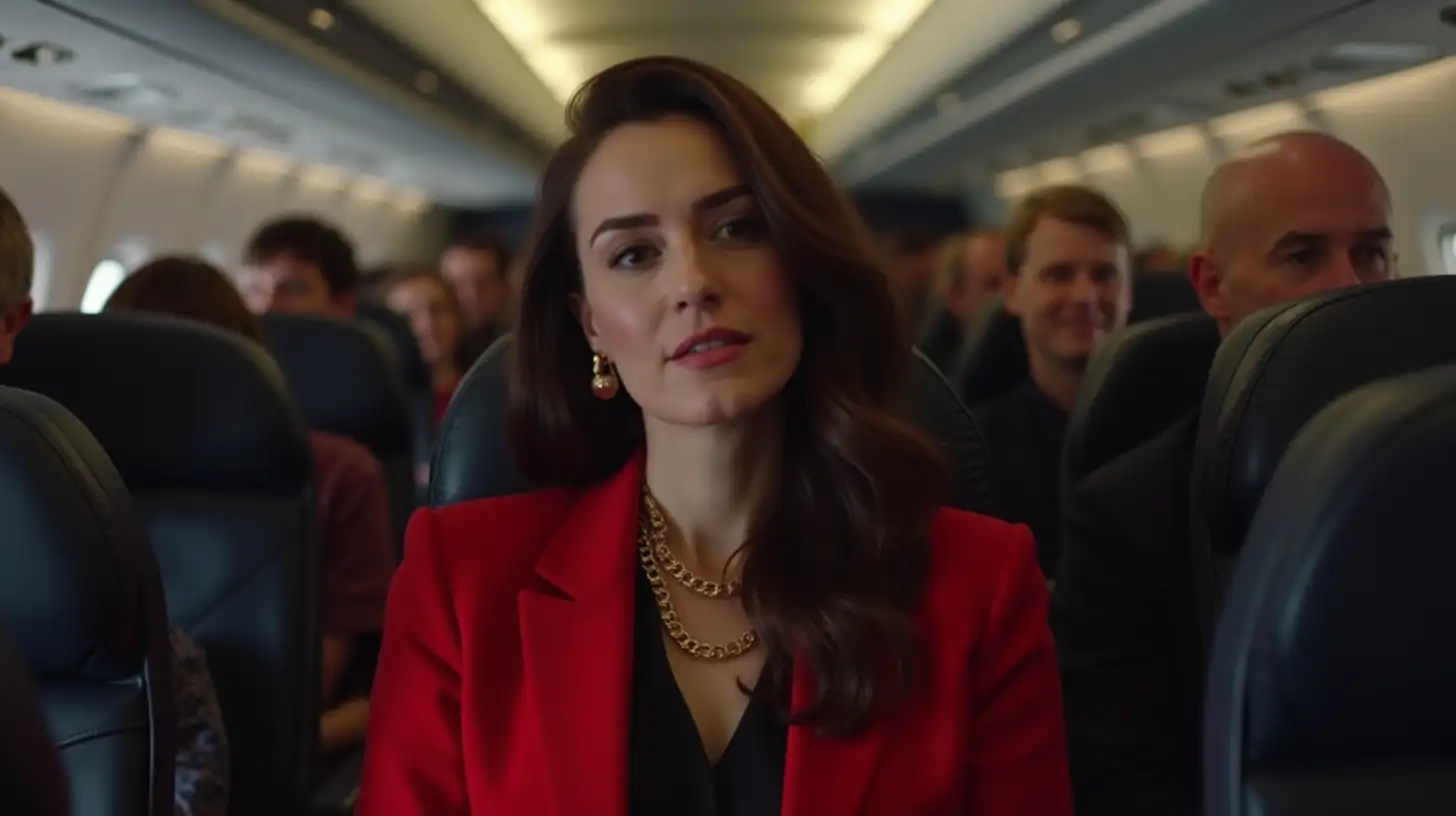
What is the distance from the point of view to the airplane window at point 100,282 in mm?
6039

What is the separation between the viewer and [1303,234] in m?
2.35

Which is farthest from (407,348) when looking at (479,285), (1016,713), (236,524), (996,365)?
(1016,713)

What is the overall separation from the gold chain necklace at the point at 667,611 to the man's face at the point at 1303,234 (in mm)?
1136

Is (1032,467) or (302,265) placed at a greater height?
(302,265)

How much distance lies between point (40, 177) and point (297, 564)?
3.81 metres

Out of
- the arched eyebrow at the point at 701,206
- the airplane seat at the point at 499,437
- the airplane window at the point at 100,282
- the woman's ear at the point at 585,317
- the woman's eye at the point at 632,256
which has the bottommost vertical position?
the airplane seat at the point at 499,437

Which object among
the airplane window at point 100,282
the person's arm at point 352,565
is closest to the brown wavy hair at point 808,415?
the person's arm at point 352,565

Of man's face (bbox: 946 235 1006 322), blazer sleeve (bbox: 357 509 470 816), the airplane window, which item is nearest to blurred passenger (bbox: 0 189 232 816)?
blazer sleeve (bbox: 357 509 470 816)

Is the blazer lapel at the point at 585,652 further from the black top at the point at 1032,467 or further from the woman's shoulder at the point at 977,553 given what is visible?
the black top at the point at 1032,467

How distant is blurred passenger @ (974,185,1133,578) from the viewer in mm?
3324

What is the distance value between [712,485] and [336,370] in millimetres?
2139

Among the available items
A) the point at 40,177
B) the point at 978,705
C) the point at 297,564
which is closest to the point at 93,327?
the point at 297,564

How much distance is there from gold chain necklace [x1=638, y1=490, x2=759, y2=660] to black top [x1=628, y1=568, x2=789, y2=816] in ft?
0.16

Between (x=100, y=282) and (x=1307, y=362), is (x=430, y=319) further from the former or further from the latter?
(x=1307, y=362)
